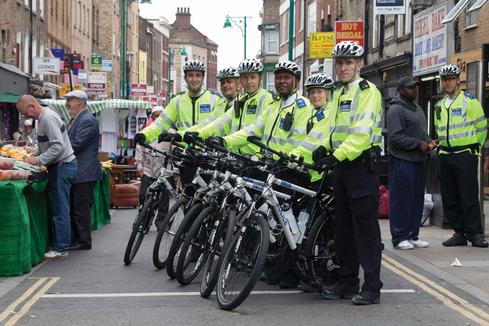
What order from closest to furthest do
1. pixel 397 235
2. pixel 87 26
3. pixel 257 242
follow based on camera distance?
1. pixel 257 242
2. pixel 397 235
3. pixel 87 26

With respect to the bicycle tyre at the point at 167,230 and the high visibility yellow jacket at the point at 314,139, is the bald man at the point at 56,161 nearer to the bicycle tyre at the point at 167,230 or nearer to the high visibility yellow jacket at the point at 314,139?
the bicycle tyre at the point at 167,230

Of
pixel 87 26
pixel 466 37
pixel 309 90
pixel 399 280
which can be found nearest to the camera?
pixel 399 280

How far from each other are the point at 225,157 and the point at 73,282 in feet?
6.40

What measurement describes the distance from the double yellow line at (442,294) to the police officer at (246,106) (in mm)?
1959

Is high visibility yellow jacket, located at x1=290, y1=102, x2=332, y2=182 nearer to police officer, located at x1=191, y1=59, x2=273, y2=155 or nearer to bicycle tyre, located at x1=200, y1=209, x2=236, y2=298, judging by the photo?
police officer, located at x1=191, y1=59, x2=273, y2=155

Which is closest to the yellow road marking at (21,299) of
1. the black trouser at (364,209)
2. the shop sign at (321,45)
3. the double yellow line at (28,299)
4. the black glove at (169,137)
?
the double yellow line at (28,299)

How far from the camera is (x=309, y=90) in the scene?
1200 centimetres

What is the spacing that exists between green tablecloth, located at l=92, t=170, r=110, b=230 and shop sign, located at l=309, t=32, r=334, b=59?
17.6 m

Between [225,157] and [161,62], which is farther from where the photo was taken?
[161,62]

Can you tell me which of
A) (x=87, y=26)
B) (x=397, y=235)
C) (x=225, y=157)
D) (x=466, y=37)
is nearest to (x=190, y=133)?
(x=225, y=157)

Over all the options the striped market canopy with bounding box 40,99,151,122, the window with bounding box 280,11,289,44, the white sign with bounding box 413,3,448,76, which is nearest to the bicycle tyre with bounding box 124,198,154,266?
the white sign with bounding box 413,3,448,76

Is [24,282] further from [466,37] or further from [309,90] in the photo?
[466,37]

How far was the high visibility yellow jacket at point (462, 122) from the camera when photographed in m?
13.0

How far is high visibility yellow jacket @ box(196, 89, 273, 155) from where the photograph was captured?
34.7 feet
